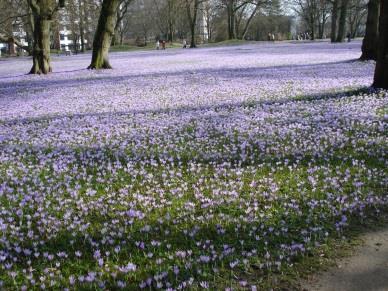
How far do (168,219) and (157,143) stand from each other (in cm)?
329

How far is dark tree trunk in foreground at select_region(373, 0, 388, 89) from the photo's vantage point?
472 inches

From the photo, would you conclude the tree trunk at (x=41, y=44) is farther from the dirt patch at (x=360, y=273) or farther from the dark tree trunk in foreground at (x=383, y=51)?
the dirt patch at (x=360, y=273)

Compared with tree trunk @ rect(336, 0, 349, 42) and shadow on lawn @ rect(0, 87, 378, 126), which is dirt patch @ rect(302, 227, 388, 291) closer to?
shadow on lawn @ rect(0, 87, 378, 126)

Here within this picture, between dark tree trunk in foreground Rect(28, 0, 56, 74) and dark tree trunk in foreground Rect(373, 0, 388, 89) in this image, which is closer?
dark tree trunk in foreground Rect(373, 0, 388, 89)

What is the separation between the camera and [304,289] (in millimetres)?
3369

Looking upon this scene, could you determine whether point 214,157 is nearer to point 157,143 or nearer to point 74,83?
point 157,143

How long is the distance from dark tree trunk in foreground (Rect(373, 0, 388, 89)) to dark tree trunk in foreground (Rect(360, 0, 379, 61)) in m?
9.85

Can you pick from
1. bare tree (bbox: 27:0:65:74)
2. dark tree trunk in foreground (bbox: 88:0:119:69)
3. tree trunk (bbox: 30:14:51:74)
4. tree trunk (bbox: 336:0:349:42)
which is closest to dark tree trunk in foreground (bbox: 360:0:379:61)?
dark tree trunk in foreground (bbox: 88:0:119:69)

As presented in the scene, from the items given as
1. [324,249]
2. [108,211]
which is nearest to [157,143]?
[108,211]

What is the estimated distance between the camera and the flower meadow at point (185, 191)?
380 cm

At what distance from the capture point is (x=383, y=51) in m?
12.1

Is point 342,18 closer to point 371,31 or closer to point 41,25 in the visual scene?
point 371,31

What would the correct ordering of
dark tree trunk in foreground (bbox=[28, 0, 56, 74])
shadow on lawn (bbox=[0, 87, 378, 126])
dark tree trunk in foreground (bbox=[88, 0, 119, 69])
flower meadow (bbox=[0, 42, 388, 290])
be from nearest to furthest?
flower meadow (bbox=[0, 42, 388, 290]) < shadow on lawn (bbox=[0, 87, 378, 126]) < dark tree trunk in foreground (bbox=[28, 0, 56, 74]) < dark tree trunk in foreground (bbox=[88, 0, 119, 69])

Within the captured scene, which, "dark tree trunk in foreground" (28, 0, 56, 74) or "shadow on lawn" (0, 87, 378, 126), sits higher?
"dark tree trunk in foreground" (28, 0, 56, 74)
